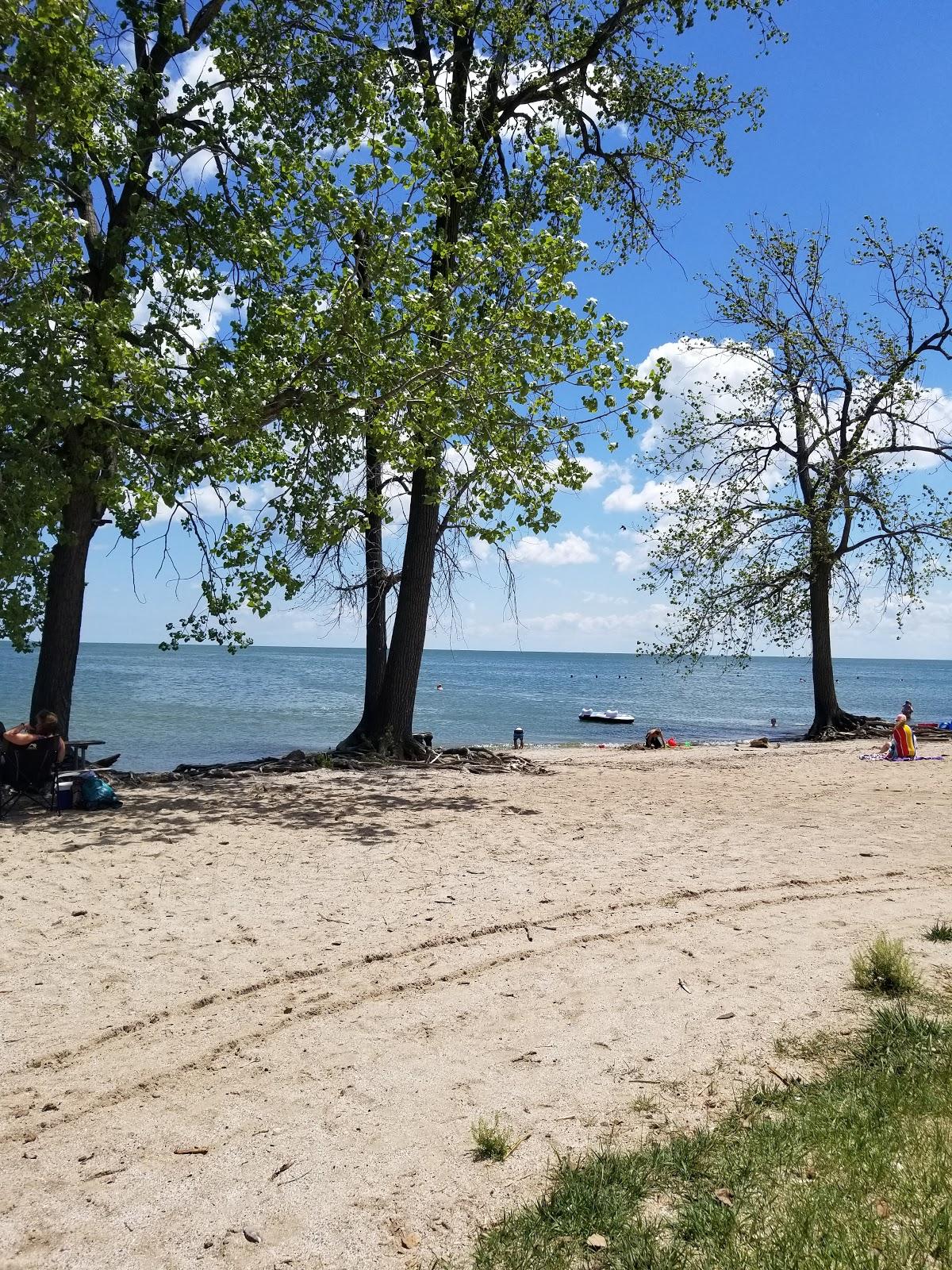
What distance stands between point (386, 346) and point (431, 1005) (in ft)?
29.6

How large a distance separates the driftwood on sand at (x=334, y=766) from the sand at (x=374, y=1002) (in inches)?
149

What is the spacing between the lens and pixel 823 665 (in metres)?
25.3

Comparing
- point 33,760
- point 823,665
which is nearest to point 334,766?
point 33,760

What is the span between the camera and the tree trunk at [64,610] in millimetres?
13523

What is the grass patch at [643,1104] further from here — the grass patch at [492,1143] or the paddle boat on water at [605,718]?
the paddle boat on water at [605,718]

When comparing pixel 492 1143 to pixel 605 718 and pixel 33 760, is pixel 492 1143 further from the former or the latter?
pixel 605 718

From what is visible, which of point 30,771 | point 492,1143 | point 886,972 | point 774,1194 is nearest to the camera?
point 774,1194

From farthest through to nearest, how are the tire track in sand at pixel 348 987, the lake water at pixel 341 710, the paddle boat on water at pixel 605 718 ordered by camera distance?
the paddle boat on water at pixel 605 718 → the lake water at pixel 341 710 → the tire track in sand at pixel 348 987

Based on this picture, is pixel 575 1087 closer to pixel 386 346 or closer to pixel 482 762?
pixel 386 346

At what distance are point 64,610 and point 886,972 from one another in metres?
12.1

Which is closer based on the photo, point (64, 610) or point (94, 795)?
point (94, 795)

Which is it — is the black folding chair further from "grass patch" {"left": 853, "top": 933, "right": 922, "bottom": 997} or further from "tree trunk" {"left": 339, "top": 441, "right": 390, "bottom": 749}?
"grass patch" {"left": 853, "top": 933, "right": 922, "bottom": 997}

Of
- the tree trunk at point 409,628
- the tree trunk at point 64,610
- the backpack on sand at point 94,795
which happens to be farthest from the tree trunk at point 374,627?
the backpack on sand at point 94,795

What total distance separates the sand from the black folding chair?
831mm
